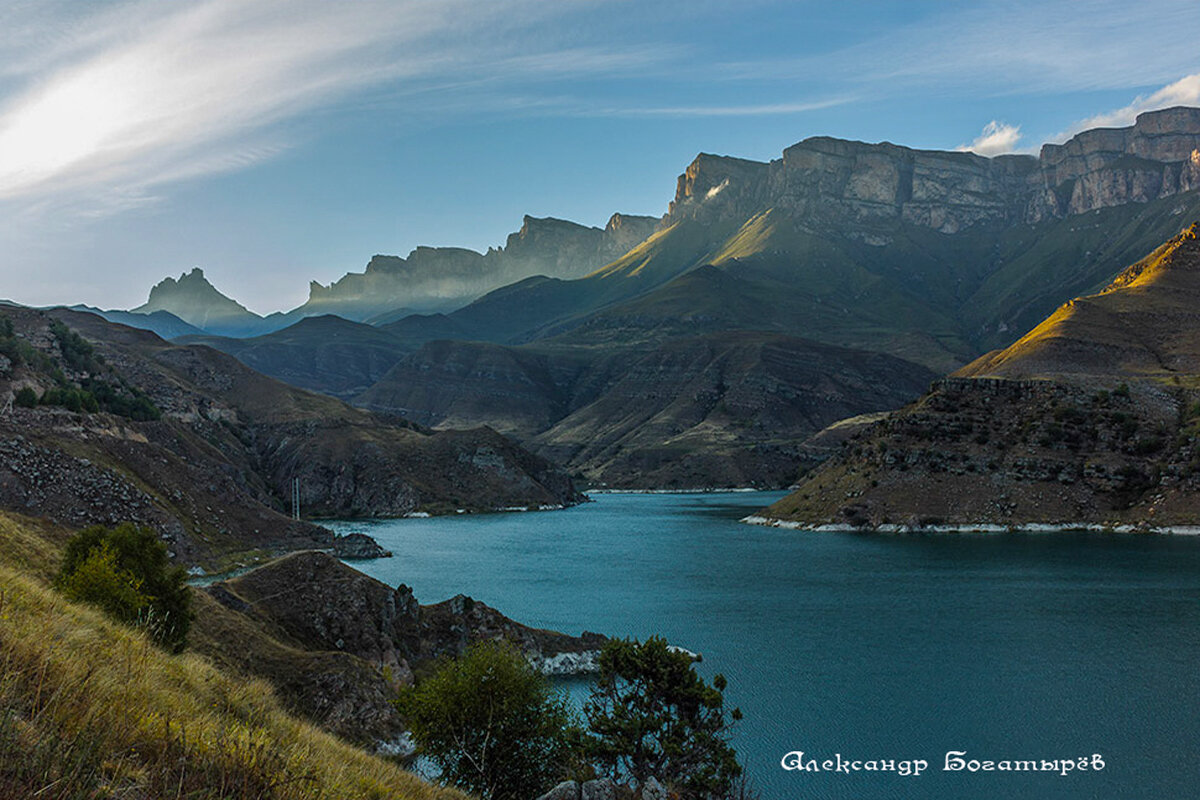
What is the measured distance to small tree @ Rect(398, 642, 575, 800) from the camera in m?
31.3

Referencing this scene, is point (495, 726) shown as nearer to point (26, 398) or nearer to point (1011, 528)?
point (26, 398)

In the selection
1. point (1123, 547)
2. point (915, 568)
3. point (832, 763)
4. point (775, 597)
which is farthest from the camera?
point (1123, 547)

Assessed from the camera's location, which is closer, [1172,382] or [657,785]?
[657,785]

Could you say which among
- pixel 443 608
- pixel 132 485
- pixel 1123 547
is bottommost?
pixel 1123 547

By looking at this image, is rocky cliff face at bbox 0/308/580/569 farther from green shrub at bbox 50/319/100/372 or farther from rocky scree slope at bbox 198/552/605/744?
rocky scree slope at bbox 198/552/605/744

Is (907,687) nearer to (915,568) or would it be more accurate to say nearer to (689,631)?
(689,631)

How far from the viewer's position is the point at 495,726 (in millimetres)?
32250

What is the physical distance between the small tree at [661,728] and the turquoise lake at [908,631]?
781 centimetres

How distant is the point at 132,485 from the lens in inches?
3792

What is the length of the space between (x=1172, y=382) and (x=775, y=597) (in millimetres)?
113838

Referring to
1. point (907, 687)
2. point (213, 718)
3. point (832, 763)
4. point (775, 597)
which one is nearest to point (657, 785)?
point (213, 718)

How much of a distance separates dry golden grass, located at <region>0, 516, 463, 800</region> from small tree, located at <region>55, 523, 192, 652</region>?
18.9 metres

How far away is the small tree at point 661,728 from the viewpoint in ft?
105

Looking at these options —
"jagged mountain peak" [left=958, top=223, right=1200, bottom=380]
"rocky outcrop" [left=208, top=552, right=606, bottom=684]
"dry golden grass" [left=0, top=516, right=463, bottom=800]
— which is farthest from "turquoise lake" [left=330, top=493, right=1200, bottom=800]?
"jagged mountain peak" [left=958, top=223, right=1200, bottom=380]
